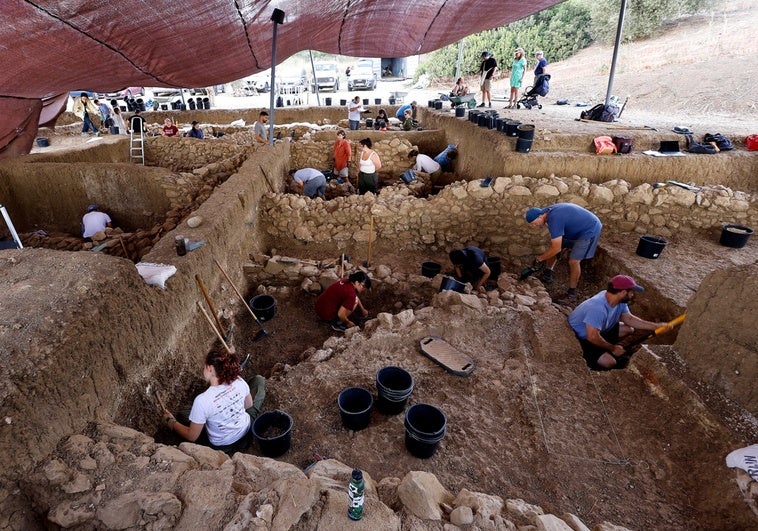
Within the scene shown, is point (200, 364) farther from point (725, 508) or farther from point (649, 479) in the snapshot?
point (725, 508)

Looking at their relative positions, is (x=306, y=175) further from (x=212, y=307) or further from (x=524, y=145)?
(x=212, y=307)

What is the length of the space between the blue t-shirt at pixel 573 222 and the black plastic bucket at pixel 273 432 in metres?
3.90

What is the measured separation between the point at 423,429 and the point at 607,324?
2.20 meters

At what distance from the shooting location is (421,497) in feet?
6.84

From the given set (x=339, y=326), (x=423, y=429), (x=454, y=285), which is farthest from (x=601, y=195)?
(x=423, y=429)

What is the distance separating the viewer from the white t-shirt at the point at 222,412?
265 centimetres

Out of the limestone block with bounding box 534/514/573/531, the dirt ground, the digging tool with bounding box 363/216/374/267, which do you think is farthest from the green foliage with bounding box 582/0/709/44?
the limestone block with bounding box 534/514/573/531

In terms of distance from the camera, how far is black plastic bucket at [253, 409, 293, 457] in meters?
2.87

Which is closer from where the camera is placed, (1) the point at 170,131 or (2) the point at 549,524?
(2) the point at 549,524

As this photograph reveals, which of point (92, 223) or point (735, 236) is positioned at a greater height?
point (92, 223)

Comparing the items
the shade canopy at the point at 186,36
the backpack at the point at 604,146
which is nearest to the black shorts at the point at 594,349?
the backpack at the point at 604,146

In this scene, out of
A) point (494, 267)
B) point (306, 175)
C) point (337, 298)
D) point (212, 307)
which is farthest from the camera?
point (306, 175)

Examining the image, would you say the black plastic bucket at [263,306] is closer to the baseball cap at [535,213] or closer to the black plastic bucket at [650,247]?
the baseball cap at [535,213]

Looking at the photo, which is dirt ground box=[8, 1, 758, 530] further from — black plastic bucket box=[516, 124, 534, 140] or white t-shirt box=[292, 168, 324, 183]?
white t-shirt box=[292, 168, 324, 183]
